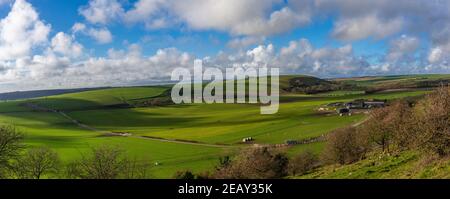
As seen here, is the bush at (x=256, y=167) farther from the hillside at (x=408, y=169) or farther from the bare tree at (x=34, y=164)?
the bare tree at (x=34, y=164)

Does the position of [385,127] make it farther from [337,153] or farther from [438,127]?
[438,127]

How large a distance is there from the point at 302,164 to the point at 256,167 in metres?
7.88

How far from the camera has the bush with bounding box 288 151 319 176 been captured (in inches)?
1991

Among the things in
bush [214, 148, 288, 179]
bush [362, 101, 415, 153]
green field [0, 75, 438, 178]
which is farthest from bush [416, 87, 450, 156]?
green field [0, 75, 438, 178]

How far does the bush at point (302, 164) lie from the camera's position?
5056 centimetres

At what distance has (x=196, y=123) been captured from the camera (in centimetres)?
13562

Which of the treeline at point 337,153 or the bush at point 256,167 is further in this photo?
the bush at point 256,167

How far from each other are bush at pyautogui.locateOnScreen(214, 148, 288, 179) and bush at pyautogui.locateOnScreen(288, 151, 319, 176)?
3.26ft

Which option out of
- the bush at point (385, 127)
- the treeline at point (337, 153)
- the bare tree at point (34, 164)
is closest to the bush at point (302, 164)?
the treeline at point (337, 153)

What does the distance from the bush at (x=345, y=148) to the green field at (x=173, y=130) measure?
18.1 metres

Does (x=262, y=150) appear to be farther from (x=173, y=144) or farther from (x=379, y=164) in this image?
(x=173, y=144)

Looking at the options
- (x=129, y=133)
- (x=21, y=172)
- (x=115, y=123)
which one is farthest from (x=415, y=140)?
(x=115, y=123)

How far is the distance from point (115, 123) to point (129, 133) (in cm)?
2708

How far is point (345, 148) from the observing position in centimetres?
5059
